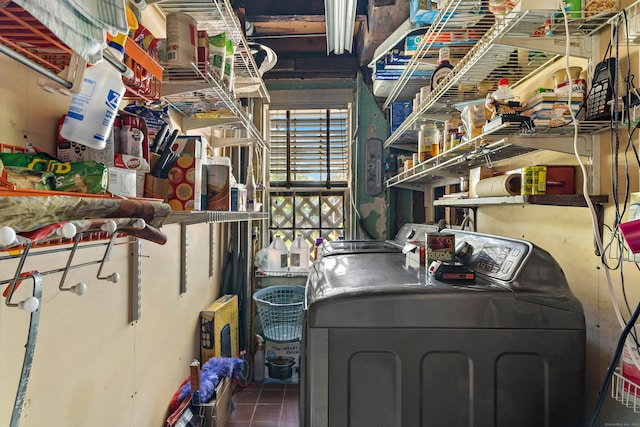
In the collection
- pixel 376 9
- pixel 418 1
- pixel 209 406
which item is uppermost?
pixel 376 9

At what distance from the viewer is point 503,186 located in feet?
4.86

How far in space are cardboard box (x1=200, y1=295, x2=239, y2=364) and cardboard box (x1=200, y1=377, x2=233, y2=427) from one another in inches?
11.3

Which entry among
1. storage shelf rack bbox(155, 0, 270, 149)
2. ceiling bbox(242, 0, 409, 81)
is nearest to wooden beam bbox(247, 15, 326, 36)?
ceiling bbox(242, 0, 409, 81)

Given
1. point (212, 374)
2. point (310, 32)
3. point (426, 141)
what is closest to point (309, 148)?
point (310, 32)

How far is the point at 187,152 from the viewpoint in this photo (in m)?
1.59

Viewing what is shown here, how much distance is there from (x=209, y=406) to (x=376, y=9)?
2.94 meters

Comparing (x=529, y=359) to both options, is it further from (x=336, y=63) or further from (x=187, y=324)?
(x=336, y=63)

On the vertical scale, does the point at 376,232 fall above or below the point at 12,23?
below

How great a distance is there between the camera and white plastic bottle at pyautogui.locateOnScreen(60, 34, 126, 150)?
95 centimetres

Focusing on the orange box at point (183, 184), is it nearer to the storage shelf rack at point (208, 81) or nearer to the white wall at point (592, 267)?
the storage shelf rack at point (208, 81)

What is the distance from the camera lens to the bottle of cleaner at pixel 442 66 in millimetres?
2102

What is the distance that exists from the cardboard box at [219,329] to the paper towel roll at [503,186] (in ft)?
6.91

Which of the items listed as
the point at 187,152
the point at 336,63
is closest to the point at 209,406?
the point at 187,152

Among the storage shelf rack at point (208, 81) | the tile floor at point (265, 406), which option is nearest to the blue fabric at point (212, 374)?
the tile floor at point (265, 406)
